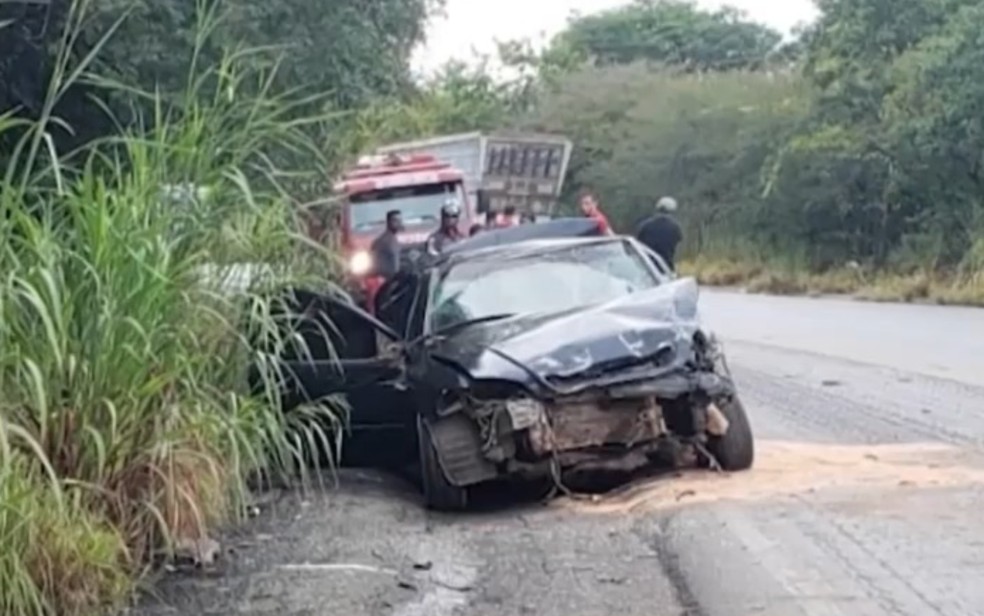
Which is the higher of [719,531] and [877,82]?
[877,82]

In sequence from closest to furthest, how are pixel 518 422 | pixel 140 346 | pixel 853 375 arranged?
1. pixel 140 346
2. pixel 518 422
3. pixel 853 375

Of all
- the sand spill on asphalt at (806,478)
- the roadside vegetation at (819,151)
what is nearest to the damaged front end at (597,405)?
the sand spill on asphalt at (806,478)

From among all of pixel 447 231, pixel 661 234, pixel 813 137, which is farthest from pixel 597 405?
pixel 813 137

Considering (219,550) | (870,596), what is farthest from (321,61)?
(870,596)

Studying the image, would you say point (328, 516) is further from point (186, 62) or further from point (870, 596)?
point (186, 62)

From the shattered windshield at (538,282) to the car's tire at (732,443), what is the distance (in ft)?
4.06

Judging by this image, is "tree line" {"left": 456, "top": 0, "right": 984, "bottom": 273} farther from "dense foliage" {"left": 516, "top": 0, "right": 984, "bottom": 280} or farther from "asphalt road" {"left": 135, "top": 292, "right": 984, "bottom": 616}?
"asphalt road" {"left": 135, "top": 292, "right": 984, "bottom": 616}

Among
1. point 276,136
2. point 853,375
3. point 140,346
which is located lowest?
point 853,375

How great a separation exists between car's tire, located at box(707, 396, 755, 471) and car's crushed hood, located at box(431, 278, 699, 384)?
0.41 meters

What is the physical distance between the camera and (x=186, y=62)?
13.9m

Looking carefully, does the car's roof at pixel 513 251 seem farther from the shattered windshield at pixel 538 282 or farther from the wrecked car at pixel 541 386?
the wrecked car at pixel 541 386

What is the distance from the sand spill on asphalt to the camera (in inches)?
367

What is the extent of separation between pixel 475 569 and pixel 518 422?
5.39 feet

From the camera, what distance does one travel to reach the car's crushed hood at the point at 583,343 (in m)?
9.77
